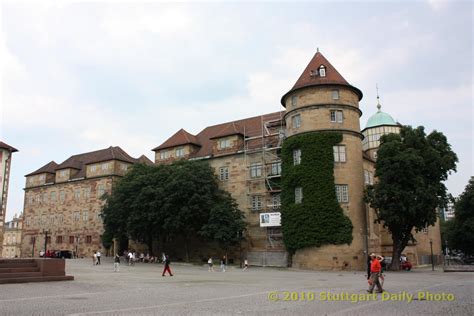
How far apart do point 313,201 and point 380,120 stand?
120 feet

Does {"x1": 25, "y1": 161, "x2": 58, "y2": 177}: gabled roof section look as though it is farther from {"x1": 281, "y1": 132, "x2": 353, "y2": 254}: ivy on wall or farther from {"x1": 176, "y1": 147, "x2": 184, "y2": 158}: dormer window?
{"x1": 281, "y1": 132, "x2": 353, "y2": 254}: ivy on wall

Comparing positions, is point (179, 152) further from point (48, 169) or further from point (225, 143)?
point (48, 169)

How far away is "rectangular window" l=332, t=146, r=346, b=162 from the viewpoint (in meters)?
41.2

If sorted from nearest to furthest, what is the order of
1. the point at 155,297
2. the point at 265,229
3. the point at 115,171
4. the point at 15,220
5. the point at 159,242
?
the point at 155,297, the point at 265,229, the point at 159,242, the point at 115,171, the point at 15,220

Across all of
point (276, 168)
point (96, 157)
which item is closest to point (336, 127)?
point (276, 168)

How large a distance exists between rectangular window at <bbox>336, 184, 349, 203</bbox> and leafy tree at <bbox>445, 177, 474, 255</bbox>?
2401cm

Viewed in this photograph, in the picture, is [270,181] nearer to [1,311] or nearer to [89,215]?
[89,215]

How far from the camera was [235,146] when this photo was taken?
5231cm

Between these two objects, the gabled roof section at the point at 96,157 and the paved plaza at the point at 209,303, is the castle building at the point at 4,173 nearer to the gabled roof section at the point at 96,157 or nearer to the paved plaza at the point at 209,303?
the paved plaza at the point at 209,303

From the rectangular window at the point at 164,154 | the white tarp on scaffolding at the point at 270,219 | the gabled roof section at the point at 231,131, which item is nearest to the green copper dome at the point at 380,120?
the gabled roof section at the point at 231,131

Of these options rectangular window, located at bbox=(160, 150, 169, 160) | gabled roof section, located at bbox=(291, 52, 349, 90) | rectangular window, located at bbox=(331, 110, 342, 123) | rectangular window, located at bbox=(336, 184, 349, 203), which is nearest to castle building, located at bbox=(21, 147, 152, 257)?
rectangular window, located at bbox=(160, 150, 169, 160)

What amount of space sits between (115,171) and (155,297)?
49.8m

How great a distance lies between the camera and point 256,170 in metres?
50.2

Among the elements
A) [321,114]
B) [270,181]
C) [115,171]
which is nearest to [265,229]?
[270,181]
